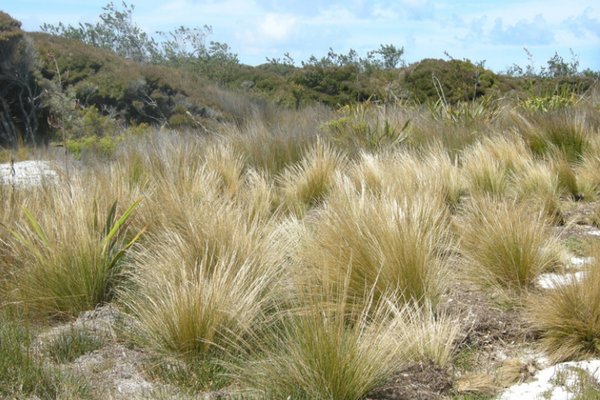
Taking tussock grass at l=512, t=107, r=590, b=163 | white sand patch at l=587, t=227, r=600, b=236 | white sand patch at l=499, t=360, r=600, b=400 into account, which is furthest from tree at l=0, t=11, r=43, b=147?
white sand patch at l=499, t=360, r=600, b=400

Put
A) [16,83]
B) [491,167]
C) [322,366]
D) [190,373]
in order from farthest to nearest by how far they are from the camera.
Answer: [16,83] < [491,167] < [190,373] < [322,366]

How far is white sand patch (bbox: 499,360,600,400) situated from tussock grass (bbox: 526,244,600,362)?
121 millimetres

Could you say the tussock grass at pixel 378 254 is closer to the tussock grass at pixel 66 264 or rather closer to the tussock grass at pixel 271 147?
the tussock grass at pixel 66 264

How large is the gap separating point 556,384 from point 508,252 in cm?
112

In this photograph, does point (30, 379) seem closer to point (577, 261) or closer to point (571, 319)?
point (571, 319)

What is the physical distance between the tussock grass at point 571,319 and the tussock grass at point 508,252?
38 centimetres

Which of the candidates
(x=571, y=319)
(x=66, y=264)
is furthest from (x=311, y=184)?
(x=571, y=319)

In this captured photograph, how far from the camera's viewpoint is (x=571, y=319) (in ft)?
8.67

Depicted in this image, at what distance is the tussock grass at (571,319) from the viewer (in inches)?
102

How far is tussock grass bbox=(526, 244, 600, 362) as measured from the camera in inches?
102

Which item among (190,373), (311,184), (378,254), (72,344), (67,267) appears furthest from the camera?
(311,184)

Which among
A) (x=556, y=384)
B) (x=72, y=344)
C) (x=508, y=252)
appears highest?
(x=508, y=252)

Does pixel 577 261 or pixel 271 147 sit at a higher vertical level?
pixel 271 147

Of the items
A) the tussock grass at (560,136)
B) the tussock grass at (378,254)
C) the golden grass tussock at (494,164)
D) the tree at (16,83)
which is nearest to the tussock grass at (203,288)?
the tussock grass at (378,254)
